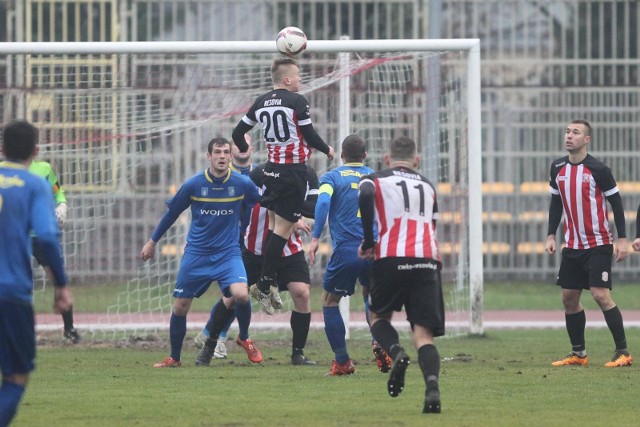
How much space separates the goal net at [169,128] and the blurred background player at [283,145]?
10.1ft

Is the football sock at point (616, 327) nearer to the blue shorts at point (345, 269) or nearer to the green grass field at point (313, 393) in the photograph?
the green grass field at point (313, 393)

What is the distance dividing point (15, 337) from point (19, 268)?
380mm

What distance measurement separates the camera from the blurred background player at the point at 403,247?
861cm

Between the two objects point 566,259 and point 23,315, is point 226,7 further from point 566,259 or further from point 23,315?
point 23,315

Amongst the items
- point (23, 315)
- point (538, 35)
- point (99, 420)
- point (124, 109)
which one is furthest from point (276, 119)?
point (538, 35)

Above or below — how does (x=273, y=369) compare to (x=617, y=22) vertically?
below

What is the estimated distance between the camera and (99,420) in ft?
26.6

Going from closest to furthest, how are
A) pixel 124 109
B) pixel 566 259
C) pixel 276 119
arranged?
pixel 276 119
pixel 566 259
pixel 124 109

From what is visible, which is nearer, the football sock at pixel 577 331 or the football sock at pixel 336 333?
the football sock at pixel 336 333

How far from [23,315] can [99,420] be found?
53.4 inches

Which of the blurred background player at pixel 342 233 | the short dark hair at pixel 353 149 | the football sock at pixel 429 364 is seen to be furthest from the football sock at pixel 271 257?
the football sock at pixel 429 364

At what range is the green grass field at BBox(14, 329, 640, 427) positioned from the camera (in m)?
8.12

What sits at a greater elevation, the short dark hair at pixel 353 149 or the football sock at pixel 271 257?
the short dark hair at pixel 353 149

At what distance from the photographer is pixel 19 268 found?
706 centimetres
